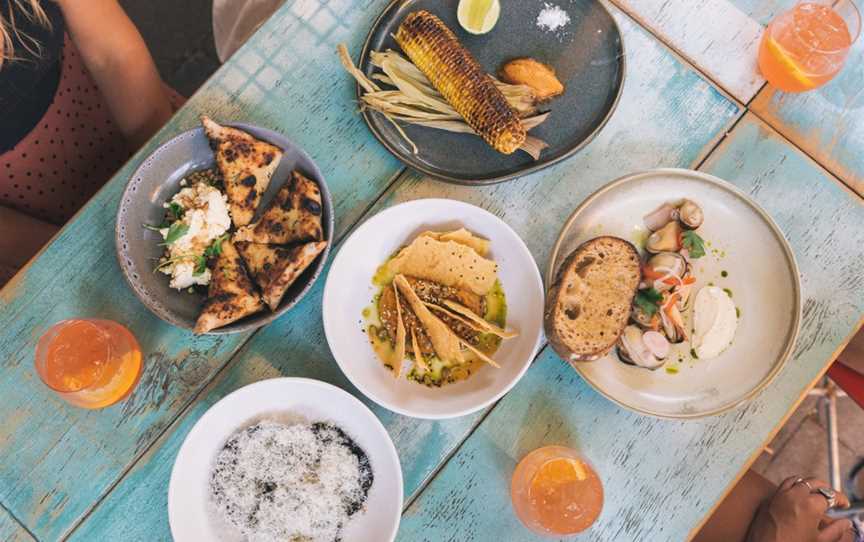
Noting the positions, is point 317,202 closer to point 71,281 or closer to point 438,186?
point 438,186

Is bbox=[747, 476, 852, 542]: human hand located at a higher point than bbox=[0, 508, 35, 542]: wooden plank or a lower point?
lower

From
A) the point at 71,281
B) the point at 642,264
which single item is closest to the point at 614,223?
the point at 642,264

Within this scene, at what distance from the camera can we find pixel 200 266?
140 cm

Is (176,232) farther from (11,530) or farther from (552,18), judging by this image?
(552,18)

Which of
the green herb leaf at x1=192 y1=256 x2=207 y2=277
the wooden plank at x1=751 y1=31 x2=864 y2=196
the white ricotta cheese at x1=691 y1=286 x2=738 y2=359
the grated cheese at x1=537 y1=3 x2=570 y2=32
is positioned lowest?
the white ricotta cheese at x1=691 y1=286 x2=738 y2=359

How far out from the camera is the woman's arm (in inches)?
63.1

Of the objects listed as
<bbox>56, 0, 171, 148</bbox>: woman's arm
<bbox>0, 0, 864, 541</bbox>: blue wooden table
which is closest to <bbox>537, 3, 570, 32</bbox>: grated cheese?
<bbox>0, 0, 864, 541</bbox>: blue wooden table

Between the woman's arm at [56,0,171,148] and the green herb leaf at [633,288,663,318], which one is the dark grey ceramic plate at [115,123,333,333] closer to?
the woman's arm at [56,0,171,148]

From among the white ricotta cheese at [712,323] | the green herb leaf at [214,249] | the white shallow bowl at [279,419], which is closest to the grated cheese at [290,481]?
the white shallow bowl at [279,419]

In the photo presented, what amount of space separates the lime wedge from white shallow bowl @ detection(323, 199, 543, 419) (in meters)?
0.42

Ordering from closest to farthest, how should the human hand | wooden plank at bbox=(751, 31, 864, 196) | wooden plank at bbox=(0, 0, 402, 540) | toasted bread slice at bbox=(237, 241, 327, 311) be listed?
toasted bread slice at bbox=(237, 241, 327, 311), wooden plank at bbox=(0, 0, 402, 540), wooden plank at bbox=(751, 31, 864, 196), the human hand

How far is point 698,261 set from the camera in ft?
4.93

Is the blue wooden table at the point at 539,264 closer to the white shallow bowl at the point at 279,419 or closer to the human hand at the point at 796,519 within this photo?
the white shallow bowl at the point at 279,419

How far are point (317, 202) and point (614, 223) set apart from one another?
68cm
